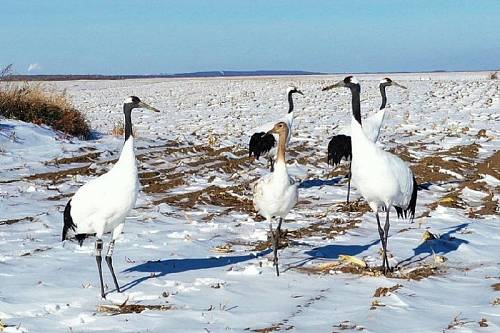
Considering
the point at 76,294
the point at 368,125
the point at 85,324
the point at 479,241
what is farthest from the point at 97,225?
the point at 368,125

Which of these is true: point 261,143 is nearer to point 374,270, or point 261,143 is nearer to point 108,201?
point 374,270

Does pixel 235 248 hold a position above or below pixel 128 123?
below

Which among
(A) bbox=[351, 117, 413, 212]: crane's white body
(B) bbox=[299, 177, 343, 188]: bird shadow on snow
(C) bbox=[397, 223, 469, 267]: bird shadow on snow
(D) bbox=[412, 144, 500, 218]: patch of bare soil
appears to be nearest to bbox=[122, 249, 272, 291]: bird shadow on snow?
(A) bbox=[351, 117, 413, 212]: crane's white body

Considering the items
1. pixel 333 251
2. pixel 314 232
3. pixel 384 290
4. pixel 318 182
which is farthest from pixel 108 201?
pixel 318 182

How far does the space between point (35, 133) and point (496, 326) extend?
590 inches

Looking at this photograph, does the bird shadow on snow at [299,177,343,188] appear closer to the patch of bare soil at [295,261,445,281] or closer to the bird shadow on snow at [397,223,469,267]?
the bird shadow on snow at [397,223,469,267]

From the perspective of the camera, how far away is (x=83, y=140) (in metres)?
20.4

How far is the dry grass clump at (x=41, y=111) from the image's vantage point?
814 inches

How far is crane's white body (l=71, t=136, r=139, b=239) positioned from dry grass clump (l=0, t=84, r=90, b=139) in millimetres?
13237

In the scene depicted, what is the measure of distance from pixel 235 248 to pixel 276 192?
154cm

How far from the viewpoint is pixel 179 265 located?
8.79 meters

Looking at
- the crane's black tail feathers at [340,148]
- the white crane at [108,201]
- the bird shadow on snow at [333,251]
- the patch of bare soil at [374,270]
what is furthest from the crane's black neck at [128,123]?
the crane's black tail feathers at [340,148]

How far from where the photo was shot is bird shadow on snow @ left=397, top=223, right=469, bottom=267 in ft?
30.3

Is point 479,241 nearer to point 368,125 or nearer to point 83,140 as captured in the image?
point 368,125
